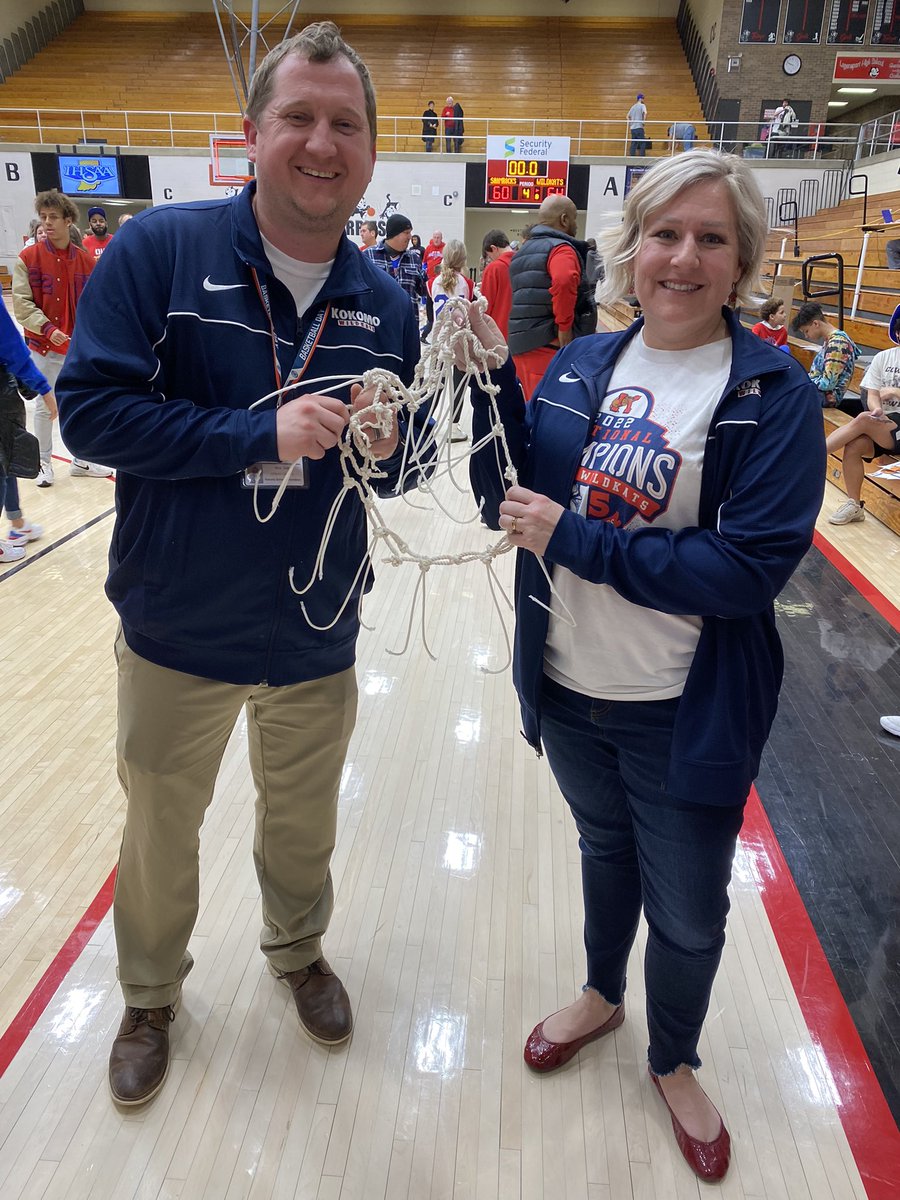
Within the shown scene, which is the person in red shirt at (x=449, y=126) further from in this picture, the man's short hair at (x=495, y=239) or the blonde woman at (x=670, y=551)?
the blonde woman at (x=670, y=551)

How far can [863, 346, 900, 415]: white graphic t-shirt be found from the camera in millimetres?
4539

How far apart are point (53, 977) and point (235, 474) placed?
3.90ft

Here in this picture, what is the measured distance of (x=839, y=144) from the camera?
45.0 feet

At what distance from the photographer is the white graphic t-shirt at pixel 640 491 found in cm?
122

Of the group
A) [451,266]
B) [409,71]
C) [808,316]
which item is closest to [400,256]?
[451,266]

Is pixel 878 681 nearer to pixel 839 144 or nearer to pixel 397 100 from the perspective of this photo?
pixel 839 144

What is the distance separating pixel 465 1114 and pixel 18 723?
193 cm

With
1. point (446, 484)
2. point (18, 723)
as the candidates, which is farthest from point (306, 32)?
point (446, 484)

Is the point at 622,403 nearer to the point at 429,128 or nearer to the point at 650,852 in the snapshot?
the point at 650,852

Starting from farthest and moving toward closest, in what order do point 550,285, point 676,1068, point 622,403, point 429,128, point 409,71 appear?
point 409,71
point 429,128
point 550,285
point 676,1068
point 622,403

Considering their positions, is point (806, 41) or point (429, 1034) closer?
point (429, 1034)

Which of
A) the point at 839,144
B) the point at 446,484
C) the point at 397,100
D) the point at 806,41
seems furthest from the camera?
the point at 397,100

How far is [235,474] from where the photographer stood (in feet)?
4.42

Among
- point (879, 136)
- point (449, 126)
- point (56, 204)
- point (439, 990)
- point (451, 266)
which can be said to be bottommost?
point (439, 990)
